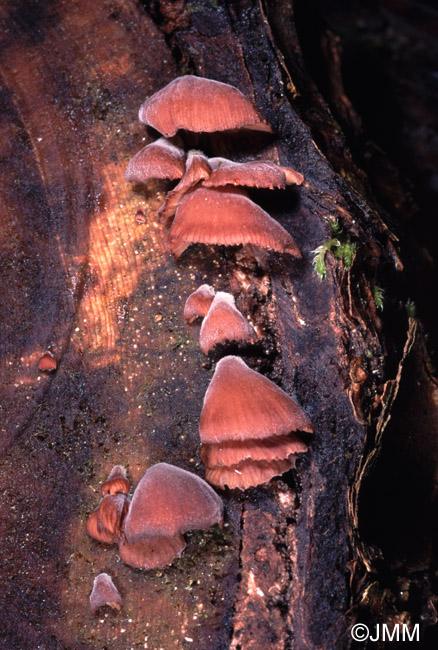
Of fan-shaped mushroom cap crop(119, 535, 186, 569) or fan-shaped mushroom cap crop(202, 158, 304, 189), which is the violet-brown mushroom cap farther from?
fan-shaped mushroom cap crop(202, 158, 304, 189)

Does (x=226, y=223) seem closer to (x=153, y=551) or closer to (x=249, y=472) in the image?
(x=249, y=472)

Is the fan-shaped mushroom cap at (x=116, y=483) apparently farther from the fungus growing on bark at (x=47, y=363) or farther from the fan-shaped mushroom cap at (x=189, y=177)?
the fan-shaped mushroom cap at (x=189, y=177)

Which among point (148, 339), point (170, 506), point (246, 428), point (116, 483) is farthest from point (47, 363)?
point (246, 428)

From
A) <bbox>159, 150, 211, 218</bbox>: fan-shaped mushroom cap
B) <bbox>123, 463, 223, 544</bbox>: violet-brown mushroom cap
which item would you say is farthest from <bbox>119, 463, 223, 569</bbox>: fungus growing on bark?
<bbox>159, 150, 211, 218</bbox>: fan-shaped mushroom cap

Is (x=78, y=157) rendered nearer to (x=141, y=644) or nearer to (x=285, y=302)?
(x=285, y=302)

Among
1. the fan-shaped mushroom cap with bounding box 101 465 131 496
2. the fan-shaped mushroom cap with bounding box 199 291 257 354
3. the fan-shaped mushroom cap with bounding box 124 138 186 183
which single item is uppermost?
the fan-shaped mushroom cap with bounding box 124 138 186 183

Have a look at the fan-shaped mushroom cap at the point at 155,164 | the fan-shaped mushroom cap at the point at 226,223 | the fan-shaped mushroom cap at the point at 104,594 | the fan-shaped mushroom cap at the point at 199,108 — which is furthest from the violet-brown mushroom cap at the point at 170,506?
the fan-shaped mushroom cap at the point at 199,108
